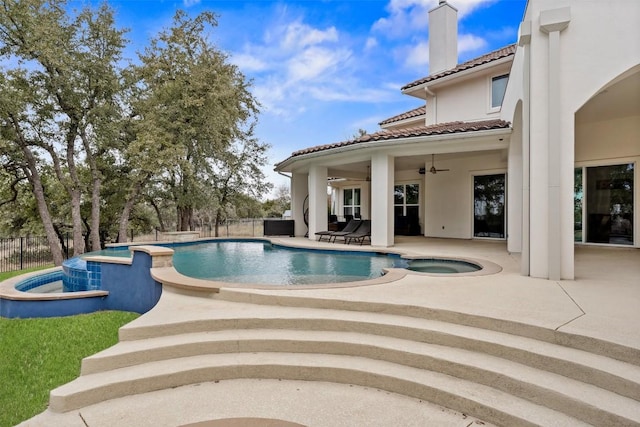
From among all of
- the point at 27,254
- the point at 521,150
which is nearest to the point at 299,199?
the point at 521,150

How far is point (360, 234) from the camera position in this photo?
1307 centimetres

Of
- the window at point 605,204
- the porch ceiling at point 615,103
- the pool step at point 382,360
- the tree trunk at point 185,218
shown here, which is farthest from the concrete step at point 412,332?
the tree trunk at point 185,218

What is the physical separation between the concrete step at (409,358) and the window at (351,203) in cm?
1673

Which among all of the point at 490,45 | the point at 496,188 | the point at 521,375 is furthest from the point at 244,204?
the point at 521,375

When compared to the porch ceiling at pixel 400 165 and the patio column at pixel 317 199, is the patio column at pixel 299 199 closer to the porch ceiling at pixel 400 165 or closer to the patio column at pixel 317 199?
the porch ceiling at pixel 400 165

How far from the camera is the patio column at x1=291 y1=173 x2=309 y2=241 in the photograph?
17250 millimetres

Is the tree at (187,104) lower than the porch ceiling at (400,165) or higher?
higher

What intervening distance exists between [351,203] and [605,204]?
12.8 m

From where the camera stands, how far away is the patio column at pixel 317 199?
1455 cm

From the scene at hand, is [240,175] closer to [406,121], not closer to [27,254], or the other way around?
[406,121]

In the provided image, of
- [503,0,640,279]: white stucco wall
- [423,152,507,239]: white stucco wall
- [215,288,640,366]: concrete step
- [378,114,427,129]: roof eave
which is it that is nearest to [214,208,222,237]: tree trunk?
[378,114,427,129]: roof eave

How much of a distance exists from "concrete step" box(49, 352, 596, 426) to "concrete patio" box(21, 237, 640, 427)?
0.01 metres

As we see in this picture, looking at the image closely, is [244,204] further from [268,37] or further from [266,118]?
[268,37]

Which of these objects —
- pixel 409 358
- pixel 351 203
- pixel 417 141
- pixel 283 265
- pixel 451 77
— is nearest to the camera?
pixel 409 358
